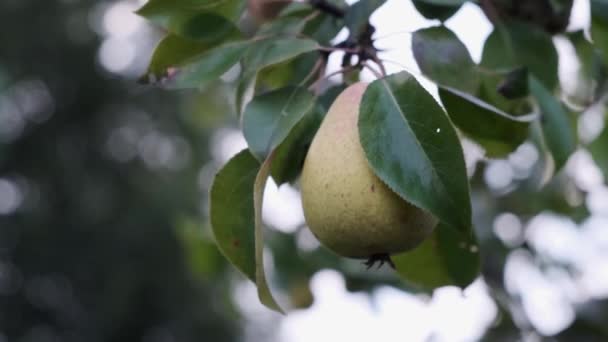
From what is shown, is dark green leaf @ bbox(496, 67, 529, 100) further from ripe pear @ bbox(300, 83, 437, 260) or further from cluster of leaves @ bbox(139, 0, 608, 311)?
ripe pear @ bbox(300, 83, 437, 260)

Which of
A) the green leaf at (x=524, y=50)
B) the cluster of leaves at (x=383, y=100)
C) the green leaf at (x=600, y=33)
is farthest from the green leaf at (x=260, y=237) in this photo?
the green leaf at (x=600, y=33)

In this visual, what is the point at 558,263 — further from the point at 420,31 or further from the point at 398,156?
the point at 398,156

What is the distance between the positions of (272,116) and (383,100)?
137 mm

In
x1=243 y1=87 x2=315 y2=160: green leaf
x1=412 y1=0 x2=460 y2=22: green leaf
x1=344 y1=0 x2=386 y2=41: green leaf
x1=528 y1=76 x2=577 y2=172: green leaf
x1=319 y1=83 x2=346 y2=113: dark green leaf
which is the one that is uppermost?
x1=344 y1=0 x2=386 y2=41: green leaf

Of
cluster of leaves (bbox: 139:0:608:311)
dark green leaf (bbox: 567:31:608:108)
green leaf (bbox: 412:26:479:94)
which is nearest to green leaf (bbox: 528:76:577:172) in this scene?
cluster of leaves (bbox: 139:0:608:311)

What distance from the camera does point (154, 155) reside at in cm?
821

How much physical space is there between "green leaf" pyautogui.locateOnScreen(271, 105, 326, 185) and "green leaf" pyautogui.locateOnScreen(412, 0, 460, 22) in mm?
195

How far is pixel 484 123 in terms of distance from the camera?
3.57 ft

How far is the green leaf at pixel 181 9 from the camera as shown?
1.15m

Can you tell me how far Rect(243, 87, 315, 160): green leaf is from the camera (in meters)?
0.98

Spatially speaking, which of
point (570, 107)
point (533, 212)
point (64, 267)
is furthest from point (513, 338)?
point (64, 267)

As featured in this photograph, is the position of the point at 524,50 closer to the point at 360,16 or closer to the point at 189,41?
the point at 360,16

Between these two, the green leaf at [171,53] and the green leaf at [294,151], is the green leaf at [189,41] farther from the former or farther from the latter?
the green leaf at [294,151]

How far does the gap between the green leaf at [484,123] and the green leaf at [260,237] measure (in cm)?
23
